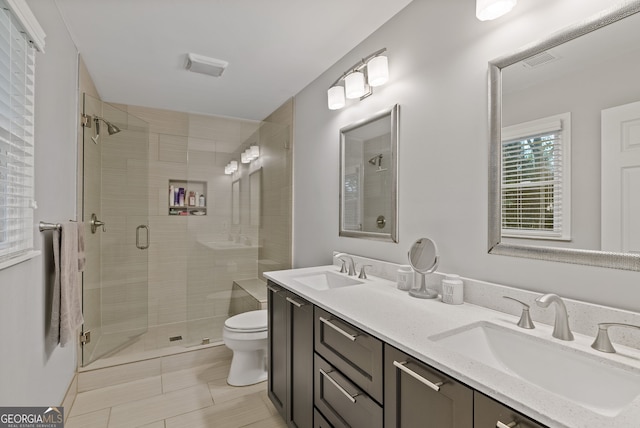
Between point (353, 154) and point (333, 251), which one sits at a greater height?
point (353, 154)

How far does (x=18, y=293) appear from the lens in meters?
1.25

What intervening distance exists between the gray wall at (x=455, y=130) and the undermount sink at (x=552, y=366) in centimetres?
24

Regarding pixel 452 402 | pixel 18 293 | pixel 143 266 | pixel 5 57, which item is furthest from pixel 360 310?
pixel 143 266

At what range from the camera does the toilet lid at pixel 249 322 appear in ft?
7.50

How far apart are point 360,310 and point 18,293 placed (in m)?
1.39

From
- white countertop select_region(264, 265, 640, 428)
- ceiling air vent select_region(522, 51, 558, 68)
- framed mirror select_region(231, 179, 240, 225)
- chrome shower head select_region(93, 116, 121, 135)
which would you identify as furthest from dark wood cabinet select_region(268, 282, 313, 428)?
chrome shower head select_region(93, 116, 121, 135)

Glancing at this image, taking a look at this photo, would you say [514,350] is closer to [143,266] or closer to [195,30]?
[195,30]

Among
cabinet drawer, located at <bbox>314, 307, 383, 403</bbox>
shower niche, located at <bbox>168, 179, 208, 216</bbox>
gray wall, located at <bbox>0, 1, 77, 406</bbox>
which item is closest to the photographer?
cabinet drawer, located at <bbox>314, 307, 383, 403</bbox>

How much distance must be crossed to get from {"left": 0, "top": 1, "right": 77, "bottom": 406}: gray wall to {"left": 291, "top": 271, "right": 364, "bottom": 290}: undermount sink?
127 cm

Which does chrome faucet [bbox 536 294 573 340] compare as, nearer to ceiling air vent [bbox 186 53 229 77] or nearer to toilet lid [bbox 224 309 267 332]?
toilet lid [bbox 224 309 267 332]

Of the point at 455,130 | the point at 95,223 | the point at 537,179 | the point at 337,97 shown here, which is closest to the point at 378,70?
the point at 337,97

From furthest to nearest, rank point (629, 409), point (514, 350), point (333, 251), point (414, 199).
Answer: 1. point (333, 251)
2. point (414, 199)
3. point (514, 350)
4. point (629, 409)

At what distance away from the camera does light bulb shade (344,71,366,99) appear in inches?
78.4

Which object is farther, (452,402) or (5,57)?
(5,57)
